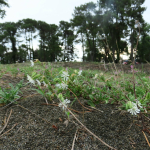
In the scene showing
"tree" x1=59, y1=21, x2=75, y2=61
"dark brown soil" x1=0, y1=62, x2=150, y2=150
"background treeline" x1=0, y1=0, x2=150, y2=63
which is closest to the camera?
"dark brown soil" x1=0, y1=62, x2=150, y2=150

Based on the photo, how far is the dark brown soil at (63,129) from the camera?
0.92 metres

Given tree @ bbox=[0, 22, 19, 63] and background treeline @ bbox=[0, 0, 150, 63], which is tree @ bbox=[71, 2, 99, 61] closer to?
background treeline @ bbox=[0, 0, 150, 63]

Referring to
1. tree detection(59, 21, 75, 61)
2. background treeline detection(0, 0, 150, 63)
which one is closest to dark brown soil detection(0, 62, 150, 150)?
background treeline detection(0, 0, 150, 63)

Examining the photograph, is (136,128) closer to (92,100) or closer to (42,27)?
(92,100)

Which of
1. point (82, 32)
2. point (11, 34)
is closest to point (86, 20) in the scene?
point (82, 32)

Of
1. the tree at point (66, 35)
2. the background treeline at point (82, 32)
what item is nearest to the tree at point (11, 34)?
the background treeline at point (82, 32)

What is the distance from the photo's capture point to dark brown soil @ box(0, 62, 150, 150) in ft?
3.02

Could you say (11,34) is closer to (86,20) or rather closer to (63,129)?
(86,20)

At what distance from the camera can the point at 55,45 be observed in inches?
1003

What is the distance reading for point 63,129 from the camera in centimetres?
103

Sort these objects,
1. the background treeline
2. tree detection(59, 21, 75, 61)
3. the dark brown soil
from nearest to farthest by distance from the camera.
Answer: the dark brown soil
the background treeline
tree detection(59, 21, 75, 61)

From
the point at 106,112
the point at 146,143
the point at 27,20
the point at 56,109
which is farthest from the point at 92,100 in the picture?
the point at 27,20

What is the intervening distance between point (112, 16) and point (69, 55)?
14.1 meters

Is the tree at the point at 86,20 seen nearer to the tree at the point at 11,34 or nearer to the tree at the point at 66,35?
the tree at the point at 66,35
